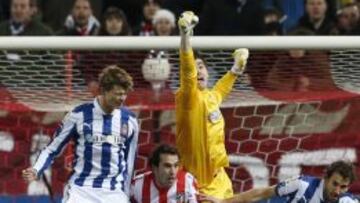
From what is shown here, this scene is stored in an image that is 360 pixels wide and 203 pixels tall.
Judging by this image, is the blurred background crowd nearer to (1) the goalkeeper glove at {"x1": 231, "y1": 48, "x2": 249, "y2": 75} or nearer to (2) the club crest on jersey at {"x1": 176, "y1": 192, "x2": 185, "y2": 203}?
(1) the goalkeeper glove at {"x1": 231, "y1": 48, "x2": 249, "y2": 75}

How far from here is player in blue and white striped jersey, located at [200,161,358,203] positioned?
322 inches

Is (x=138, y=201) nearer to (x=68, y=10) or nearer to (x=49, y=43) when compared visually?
(x=49, y=43)

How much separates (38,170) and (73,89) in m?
1.24

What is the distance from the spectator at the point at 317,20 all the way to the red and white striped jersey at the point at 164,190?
2.61 meters

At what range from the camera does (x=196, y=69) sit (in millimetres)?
8086

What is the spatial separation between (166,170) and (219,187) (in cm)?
49

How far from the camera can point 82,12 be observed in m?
10.4

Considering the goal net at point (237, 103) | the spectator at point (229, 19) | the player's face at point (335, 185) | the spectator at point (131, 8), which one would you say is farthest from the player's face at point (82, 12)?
the player's face at point (335, 185)

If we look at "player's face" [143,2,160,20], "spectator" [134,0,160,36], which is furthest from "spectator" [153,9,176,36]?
"player's face" [143,2,160,20]

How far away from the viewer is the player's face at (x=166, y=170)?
7.91 m

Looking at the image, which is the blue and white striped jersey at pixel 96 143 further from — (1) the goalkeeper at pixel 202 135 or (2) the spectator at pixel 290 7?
(2) the spectator at pixel 290 7

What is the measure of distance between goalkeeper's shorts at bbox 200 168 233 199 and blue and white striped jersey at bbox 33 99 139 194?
0.53 metres

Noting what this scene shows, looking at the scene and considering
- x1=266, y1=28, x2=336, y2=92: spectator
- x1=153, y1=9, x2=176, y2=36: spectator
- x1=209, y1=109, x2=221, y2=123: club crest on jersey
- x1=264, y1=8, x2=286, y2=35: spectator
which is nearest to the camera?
x1=209, y1=109, x2=221, y2=123: club crest on jersey

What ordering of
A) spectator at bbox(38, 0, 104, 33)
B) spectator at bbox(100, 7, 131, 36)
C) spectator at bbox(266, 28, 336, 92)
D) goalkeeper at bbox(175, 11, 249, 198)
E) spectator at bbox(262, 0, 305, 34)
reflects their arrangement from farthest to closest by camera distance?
spectator at bbox(262, 0, 305, 34), spectator at bbox(38, 0, 104, 33), spectator at bbox(100, 7, 131, 36), spectator at bbox(266, 28, 336, 92), goalkeeper at bbox(175, 11, 249, 198)
